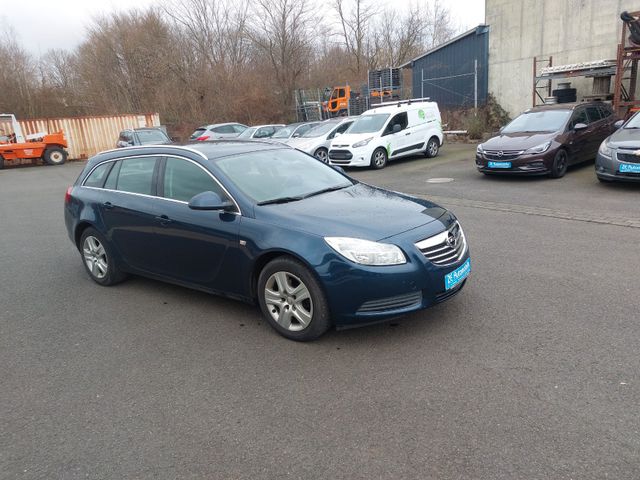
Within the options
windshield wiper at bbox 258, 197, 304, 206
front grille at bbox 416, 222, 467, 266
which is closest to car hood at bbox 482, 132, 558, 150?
front grille at bbox 416, 222, 467, 266

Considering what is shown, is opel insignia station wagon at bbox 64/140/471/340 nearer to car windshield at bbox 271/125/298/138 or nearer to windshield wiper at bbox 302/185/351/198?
windshield wiper at bbox 302/185/351/198

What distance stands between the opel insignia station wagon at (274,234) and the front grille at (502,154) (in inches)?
266

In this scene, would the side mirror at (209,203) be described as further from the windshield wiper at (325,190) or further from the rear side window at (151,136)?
the rear side window at (151,136)

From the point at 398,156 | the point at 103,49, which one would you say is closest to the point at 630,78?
the point at 398,156

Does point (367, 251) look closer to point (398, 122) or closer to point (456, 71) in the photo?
point (398, 122)

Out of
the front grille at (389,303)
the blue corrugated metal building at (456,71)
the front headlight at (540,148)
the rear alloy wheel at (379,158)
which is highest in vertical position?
the blue corrugated metal building at (456,71)

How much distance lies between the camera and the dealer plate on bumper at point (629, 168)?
29.1ft

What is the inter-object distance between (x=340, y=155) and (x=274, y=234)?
12.0m

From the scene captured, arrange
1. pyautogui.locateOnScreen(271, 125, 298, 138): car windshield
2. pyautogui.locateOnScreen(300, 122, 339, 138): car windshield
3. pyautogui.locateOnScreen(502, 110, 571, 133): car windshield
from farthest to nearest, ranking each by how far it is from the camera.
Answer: pyautogui.locateOnScreen(271, 125, 298, 138): car windshield, pyautogui.locateOnScreen(300, 122, 339, 138): car windshield, pyautogui.locateOnScreen(502, 110, 571, 133): car windshield

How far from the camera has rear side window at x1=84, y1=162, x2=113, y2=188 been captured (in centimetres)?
572

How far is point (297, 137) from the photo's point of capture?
18.2 metres

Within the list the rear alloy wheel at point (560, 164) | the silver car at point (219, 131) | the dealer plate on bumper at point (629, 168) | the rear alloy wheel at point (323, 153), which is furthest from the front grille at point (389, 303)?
the silver car at point (219, 131)

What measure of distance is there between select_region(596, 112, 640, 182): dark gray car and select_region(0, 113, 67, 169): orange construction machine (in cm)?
2529

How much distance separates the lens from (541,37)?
64.1 ft
